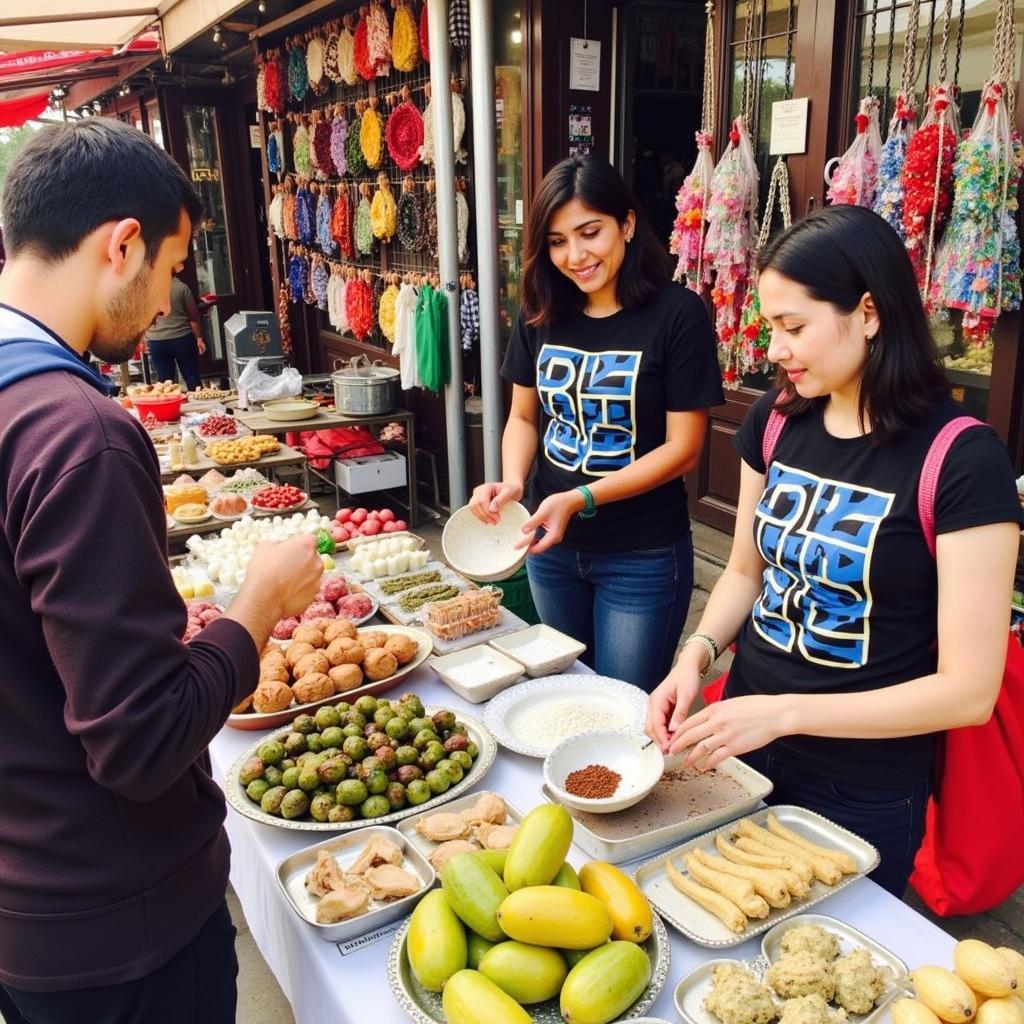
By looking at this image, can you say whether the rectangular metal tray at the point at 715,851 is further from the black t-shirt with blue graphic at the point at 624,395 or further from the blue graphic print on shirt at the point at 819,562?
the black t-shirt with blue graphic at the point at 624,395

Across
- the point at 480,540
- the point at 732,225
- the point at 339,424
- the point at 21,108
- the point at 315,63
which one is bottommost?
the point at 339,424

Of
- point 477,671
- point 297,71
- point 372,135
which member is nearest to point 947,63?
point 477,671

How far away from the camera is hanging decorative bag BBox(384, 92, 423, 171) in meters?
6.01

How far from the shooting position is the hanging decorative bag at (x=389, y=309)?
253 inches

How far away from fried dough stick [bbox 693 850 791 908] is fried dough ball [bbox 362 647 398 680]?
903 mm

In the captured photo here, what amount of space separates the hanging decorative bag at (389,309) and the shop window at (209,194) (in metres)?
4.43

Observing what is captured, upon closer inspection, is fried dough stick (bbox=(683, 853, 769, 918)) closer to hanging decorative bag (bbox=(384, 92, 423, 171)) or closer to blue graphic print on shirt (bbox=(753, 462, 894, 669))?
blue graphic print on shirt (bbox=(753, 462, 894, 669))

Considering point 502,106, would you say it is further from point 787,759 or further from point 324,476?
point 787,759

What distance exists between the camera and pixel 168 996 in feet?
4.15

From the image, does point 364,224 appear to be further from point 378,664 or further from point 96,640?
point 96,640

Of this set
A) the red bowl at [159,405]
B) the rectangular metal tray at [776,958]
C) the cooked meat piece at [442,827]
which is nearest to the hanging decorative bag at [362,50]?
the red bowl at [159,405]

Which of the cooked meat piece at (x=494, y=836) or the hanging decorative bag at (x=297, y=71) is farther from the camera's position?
the hanging decorative bag at (x=297, y=71)

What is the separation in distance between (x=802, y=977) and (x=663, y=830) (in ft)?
1.18

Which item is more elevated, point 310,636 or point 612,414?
point 612,414
